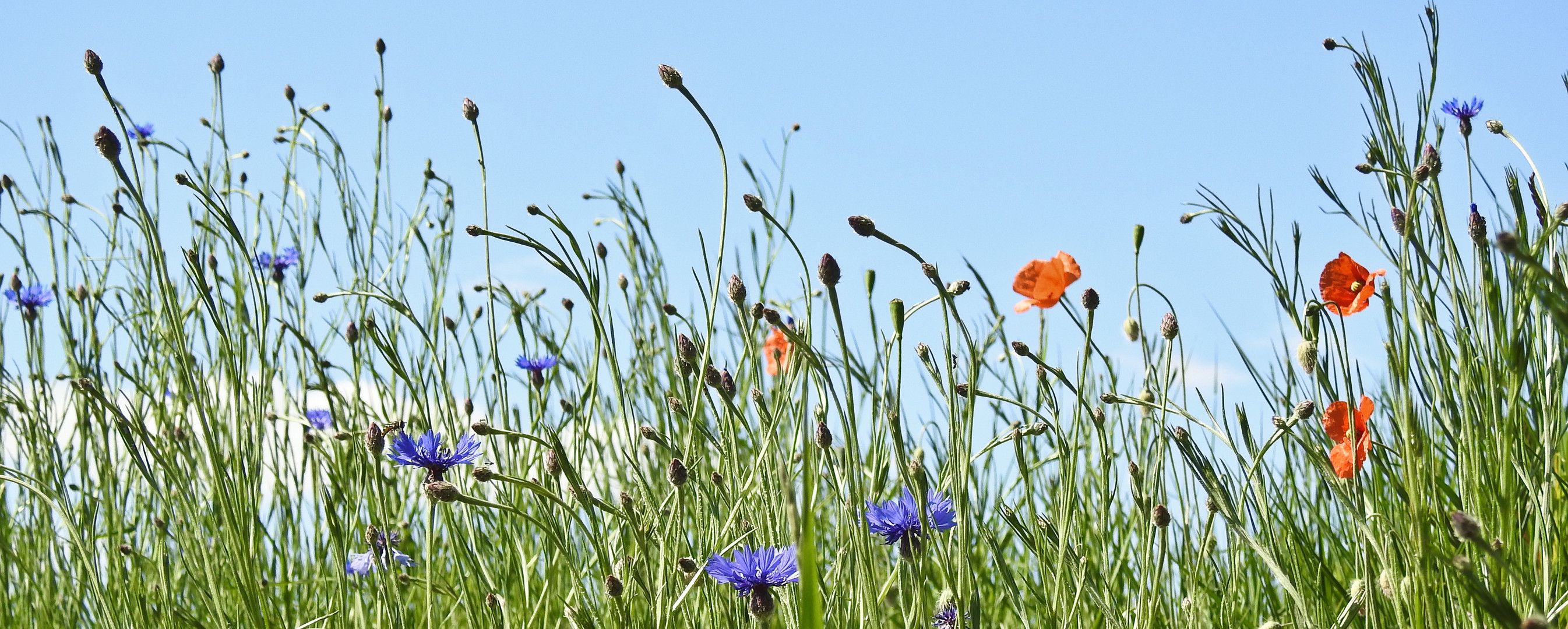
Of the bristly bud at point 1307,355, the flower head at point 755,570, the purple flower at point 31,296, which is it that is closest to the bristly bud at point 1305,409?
the bristly bud at point 1307,355

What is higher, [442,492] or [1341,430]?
[1341,430]

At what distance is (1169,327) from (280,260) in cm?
191

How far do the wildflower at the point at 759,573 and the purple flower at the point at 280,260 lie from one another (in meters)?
1.57

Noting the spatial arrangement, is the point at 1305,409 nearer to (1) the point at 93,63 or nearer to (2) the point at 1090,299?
(2) the point at 1090,299

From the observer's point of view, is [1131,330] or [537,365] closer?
[1131,330]

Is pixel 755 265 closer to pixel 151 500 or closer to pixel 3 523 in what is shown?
pixel 151 500

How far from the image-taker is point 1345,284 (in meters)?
1.60

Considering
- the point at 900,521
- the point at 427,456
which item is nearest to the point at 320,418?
the point at 427,456

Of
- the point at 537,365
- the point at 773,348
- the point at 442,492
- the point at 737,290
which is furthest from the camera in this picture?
the point at 773,348

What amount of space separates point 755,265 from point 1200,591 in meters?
1.18

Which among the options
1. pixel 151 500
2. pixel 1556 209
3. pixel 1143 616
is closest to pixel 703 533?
pixel 1143 616

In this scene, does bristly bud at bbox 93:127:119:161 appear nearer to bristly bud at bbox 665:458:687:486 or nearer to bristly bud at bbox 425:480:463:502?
bristly bud at bbox 425:480:463:502

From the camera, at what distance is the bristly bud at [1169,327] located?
4.08 ft

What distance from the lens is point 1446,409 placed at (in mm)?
1345
